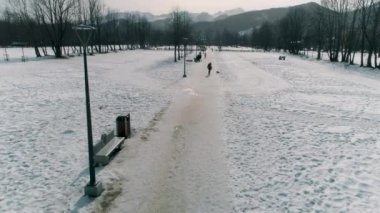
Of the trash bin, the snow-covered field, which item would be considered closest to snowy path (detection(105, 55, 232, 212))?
the trash bin

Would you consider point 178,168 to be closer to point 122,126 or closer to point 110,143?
point 110,143

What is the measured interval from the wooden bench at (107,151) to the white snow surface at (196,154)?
0.29 metres

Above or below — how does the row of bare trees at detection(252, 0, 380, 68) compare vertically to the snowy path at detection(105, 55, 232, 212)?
above

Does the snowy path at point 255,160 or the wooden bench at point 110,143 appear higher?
the wooden bench at point 110,143

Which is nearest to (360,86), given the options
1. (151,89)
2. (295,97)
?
(295,97)

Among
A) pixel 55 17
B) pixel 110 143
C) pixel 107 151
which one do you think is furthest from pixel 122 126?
pixel 55 17

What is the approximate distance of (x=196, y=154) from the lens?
11164 mm

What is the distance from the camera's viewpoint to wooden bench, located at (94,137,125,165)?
391 inches

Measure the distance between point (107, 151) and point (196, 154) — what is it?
2993 millimetres

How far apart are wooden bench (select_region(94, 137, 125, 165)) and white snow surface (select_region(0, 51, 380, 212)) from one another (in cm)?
29

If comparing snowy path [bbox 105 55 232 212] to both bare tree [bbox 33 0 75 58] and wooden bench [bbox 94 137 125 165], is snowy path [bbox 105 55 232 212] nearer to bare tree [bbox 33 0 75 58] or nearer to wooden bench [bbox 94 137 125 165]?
wooden bench [bbox 94 137 125 165]

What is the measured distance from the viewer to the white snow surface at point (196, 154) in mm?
7992

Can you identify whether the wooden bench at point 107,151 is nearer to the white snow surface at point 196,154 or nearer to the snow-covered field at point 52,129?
the white snow surface at point 196,154

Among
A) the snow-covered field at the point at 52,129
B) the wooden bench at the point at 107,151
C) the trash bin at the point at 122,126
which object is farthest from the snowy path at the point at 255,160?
the snow-covered field at the point at 52,129
